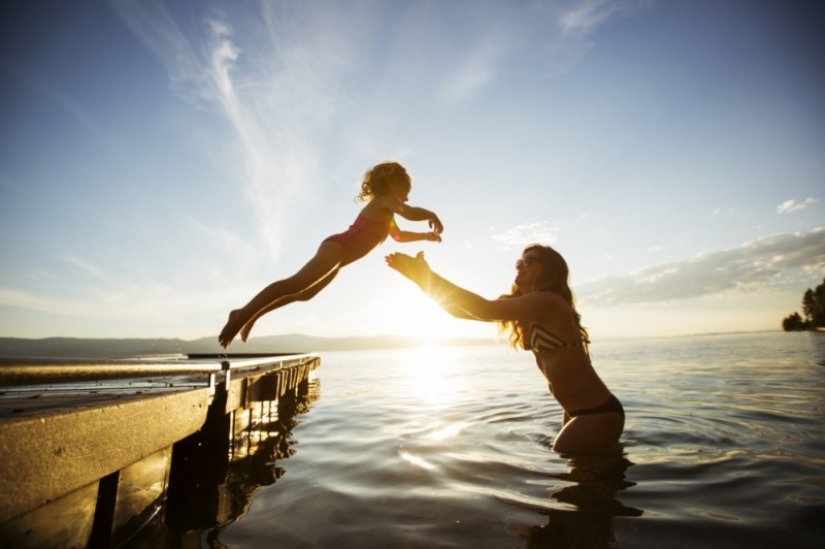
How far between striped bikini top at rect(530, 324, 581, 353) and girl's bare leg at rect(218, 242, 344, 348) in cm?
243

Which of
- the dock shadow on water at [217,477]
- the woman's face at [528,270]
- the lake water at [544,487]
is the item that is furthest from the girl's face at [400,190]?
the dock shadow on water at [217,477]

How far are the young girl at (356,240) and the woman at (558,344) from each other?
64cm

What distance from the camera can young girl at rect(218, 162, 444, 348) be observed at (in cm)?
405

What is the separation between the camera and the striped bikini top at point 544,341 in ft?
13.9

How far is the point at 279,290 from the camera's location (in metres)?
4.05

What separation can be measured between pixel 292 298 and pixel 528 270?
9.28 feet

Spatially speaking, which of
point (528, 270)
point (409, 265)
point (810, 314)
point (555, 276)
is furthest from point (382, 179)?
point (810, 314)

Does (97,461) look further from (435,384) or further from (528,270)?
(435,384)

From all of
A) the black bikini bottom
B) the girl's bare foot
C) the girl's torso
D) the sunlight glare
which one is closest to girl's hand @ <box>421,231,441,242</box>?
the girl's torso

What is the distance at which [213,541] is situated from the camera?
2.74m

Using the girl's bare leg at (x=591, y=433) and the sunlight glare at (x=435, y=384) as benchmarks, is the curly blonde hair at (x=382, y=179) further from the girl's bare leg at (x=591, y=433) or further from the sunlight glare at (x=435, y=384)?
the sunlight glare at (x=435, y=384)

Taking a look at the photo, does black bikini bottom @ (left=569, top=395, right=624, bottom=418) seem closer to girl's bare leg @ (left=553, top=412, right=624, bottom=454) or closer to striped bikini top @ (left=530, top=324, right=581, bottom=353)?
girl's bare leg @ (left=553, top=412, right=624, bottom=454)

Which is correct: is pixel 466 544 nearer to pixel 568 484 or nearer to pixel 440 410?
pixel 568 484

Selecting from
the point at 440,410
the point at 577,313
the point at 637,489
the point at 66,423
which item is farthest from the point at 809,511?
the point at 440,410
